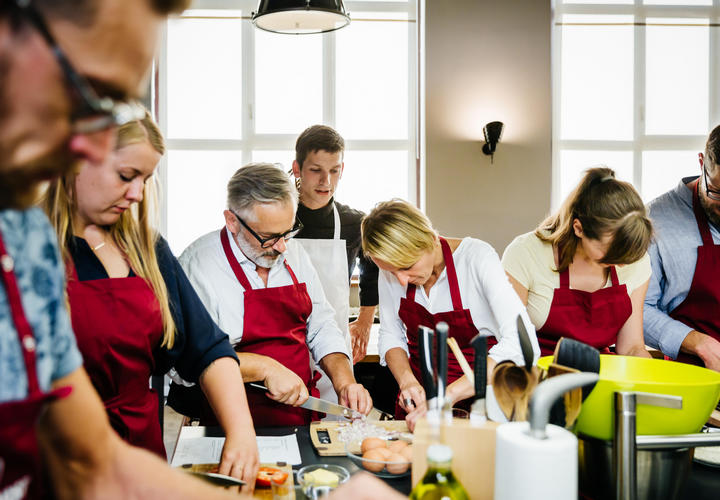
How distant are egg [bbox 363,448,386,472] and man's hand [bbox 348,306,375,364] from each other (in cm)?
209

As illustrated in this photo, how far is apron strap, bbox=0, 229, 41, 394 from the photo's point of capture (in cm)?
67

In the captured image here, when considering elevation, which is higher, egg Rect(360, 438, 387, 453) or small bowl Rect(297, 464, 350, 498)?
egg Rect(360, 438, 387, 453)

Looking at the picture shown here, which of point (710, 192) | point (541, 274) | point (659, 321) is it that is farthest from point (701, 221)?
point (541, 274)

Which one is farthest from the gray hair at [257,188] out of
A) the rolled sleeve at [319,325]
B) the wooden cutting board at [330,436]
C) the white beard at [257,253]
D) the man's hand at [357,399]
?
the wooden cutting board at [330,436]

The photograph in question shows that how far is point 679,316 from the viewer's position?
2.38 meters

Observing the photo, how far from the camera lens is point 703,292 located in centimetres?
229

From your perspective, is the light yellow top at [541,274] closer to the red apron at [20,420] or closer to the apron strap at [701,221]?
the apron strap at [701,221]

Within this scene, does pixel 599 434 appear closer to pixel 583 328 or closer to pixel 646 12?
pixel 583 328

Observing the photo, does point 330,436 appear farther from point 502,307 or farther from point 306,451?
point 502,307

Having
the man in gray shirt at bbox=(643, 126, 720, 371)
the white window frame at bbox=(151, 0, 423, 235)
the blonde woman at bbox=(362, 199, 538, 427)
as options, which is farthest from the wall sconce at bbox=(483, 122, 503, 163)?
the blonde woman at bbox=(362, 199, 538, 427)

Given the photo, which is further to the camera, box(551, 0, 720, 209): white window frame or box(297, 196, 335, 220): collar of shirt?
box(551, 0, 720, 209): white window frame

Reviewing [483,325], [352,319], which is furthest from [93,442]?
[352,319]

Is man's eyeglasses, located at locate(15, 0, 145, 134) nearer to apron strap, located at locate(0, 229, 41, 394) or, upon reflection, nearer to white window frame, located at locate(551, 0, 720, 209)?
apron strap, located at locate(0, 229, 41, 394)

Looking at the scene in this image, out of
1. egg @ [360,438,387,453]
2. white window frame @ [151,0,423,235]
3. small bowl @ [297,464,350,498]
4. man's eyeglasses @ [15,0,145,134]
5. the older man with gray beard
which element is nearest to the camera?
man's eyeglasses @ [15,0,145,134]
